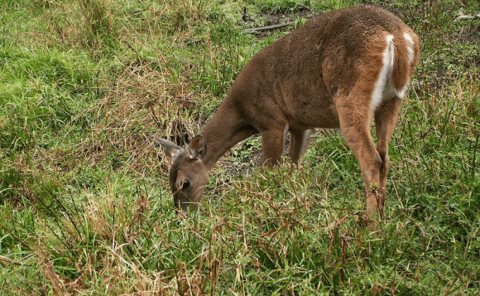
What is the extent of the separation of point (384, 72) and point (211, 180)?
2390 mm

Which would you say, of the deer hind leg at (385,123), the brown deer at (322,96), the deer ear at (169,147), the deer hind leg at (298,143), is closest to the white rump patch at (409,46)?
the brown deer at (322,96)

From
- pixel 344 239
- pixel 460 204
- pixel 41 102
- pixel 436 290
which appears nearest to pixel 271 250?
pixel 344 239

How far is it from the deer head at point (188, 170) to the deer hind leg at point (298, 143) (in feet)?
2.47

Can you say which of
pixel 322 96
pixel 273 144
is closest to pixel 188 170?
pixel 273 144

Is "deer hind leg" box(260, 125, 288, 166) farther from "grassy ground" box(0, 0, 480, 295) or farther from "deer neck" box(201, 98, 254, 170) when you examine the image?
"deer neck" box(201, 98, 254, 170)

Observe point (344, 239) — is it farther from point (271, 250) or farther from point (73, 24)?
point (73, 24)

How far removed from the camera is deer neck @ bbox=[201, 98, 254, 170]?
6992 millimetres

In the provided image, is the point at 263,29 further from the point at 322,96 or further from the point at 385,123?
the point at 385,123

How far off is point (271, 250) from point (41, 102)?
4.27 meters

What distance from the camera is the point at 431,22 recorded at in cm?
823

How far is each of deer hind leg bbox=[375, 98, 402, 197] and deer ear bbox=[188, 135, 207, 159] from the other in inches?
62.5

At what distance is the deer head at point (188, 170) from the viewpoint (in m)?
6.62

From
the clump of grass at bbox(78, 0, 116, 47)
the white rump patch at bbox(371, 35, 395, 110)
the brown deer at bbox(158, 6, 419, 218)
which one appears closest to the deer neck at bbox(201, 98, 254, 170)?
the brown deer at bbox(158, 6, 419, 218)

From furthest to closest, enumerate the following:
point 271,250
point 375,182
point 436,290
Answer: point 375,182, point 271,250, point 436,290
